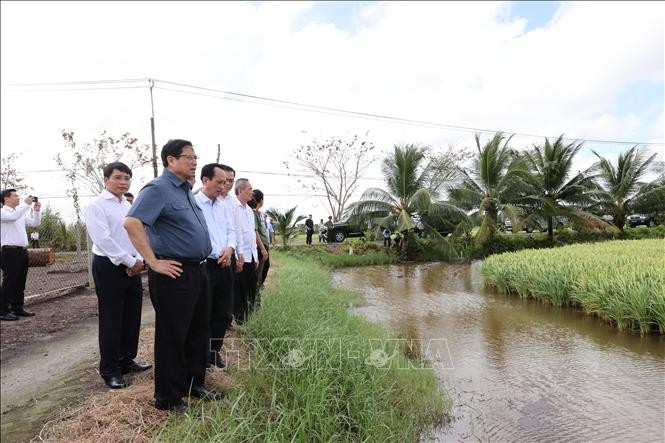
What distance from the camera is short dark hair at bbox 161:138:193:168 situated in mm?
2766

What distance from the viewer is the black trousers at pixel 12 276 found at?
17.7 ft

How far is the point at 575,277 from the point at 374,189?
9088 millimetres

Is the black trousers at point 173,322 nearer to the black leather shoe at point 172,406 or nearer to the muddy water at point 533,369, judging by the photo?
the black leather shoe at point 172,406

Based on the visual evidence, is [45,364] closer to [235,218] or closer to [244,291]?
[244,291]

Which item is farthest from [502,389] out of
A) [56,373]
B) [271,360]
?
[56,373]

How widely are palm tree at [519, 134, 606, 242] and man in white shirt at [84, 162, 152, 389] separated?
1619cm

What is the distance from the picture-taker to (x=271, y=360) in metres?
3.54

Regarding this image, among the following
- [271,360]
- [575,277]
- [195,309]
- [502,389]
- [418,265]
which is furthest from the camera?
[418,265]

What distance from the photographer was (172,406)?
2730mm

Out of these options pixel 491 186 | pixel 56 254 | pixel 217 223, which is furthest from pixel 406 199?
pixel 217 223

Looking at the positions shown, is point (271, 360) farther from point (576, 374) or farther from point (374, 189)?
point (374, 189)

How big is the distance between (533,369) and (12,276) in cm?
622

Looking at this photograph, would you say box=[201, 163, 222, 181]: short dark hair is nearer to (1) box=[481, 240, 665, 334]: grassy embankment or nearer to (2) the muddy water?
(2) the muddy water

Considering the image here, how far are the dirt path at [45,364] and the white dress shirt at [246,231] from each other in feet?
5.34
